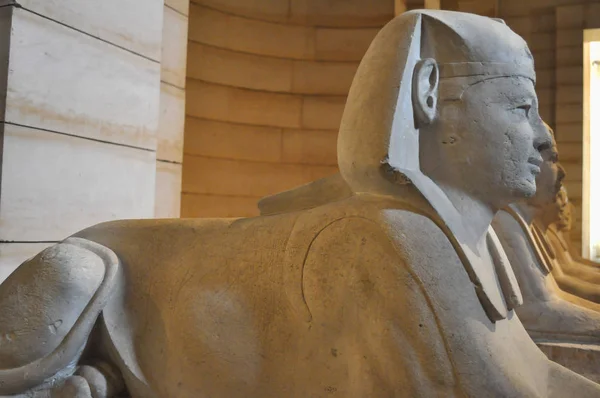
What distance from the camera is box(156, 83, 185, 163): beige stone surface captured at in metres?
3.90

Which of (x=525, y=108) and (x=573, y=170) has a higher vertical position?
(x=573, y=170)

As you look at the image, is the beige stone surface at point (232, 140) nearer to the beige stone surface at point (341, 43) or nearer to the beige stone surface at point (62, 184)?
the beige stone surface at point (341, 43)

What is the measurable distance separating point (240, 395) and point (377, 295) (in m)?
0.50

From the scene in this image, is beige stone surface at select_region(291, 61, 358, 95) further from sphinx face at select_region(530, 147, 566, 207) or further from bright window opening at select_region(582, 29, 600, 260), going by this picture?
sphinx face at select_region(530, 147, 566, 207)

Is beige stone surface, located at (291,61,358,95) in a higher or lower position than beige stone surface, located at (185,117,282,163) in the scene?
higher

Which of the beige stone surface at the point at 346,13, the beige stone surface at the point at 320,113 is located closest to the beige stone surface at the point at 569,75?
the beige stone surface at the point at 346,13

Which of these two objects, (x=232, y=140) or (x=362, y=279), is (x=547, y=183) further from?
(x=232, y=140)

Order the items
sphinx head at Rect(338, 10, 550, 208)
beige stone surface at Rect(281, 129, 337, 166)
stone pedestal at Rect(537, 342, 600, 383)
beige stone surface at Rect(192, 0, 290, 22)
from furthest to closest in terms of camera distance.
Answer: beige stone surface at Rect(281, 129, 337, 166), beige stone surface at Rect(192, 0, 290, 22), stone pedestal at Rect(537, 342, 600, 383), sphinx head at Rect(338, 10, 550, 208)

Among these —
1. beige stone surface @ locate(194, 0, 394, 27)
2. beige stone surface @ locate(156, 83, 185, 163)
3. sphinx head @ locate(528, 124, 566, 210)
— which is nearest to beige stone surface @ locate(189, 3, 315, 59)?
beige stone surface @ locate(194, 0, 394, 27)

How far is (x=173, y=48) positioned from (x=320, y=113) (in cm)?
294

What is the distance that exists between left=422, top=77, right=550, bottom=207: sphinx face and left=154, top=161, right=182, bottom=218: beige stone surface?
2519 millimetres

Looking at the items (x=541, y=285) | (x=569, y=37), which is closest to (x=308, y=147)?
(x=569, y=37)

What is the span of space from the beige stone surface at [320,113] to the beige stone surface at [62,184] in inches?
144

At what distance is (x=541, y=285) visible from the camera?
11.2 feet
